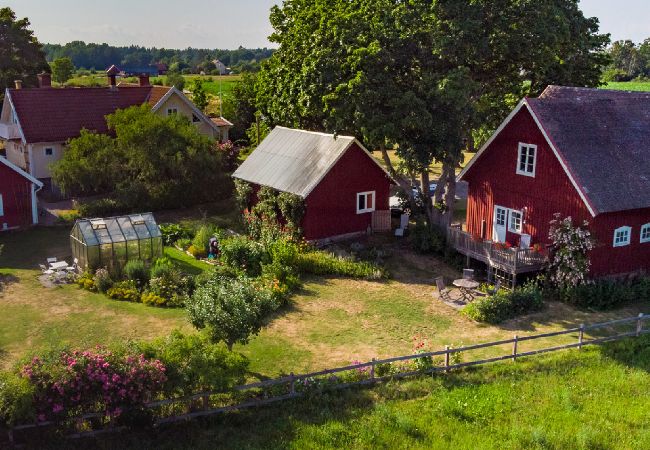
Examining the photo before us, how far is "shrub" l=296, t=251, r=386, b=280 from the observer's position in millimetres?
27969

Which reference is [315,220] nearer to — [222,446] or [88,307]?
[88,307]

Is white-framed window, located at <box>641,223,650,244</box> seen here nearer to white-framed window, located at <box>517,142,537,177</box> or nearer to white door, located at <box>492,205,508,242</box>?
white-framed window, located at <box>517,142,537,177</box>

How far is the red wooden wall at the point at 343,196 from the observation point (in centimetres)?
3098

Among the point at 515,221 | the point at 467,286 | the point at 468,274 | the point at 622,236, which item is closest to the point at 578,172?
the point at 622,236

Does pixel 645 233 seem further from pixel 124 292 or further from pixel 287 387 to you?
pixel 124 292

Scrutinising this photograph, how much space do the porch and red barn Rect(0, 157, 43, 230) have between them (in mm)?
22706

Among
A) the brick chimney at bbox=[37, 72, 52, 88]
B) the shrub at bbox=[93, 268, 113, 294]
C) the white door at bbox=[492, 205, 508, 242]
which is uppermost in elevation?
the brick chimney at bbox=[37, 72, 52, 88]

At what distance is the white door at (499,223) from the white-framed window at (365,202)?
654 cm

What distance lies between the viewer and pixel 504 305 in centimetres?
→ 2356

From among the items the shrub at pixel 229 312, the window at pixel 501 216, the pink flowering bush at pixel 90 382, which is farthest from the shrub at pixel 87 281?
the window at pixel 501 216

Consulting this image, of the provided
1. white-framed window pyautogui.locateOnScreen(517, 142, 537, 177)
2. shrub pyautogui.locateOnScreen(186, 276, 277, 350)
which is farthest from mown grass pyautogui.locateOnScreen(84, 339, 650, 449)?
white-framed window pyautogui.locateOnScreen(517, 142, 537, 177)

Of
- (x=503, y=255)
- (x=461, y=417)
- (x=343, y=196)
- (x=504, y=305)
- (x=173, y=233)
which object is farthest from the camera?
(x=173, y=233)

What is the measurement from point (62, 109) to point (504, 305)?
3434 cm

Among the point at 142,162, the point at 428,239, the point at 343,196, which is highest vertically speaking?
the point at 142,162
